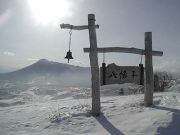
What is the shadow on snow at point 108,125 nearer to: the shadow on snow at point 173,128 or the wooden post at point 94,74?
the wooden post at point 94,74

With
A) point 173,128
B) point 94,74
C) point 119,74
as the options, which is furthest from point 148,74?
point 173,128

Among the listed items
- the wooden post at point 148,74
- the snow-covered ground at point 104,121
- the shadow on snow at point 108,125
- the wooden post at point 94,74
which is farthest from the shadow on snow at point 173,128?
the wooden post at point 94,74

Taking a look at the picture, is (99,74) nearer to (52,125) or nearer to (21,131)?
(52,125)

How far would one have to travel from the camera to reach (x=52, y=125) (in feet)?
31.4

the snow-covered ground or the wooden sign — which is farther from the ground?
the wooden sign

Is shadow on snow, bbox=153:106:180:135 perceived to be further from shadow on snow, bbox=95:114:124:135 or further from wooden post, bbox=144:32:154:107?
wooden post, bbox=144:32:154:107

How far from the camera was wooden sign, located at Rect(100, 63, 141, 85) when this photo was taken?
10719 millimetres

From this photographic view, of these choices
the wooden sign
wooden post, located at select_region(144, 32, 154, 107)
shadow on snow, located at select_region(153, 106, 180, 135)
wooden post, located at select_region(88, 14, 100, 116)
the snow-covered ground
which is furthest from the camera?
wooden post, located at select_region(144, 32, 154, 107)

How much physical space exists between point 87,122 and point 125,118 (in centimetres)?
126

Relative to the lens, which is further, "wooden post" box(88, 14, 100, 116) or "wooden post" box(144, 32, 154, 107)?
"wooden post" box(144, 32, 154, 107)

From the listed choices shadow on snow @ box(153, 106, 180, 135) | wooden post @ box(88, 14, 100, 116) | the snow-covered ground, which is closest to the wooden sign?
wooden post @ box(88, 14, 100, 116)

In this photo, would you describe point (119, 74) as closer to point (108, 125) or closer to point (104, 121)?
point (104, 121)

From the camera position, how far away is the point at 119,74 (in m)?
10.7

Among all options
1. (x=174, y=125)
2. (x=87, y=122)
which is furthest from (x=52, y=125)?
(x=174, y=125)
